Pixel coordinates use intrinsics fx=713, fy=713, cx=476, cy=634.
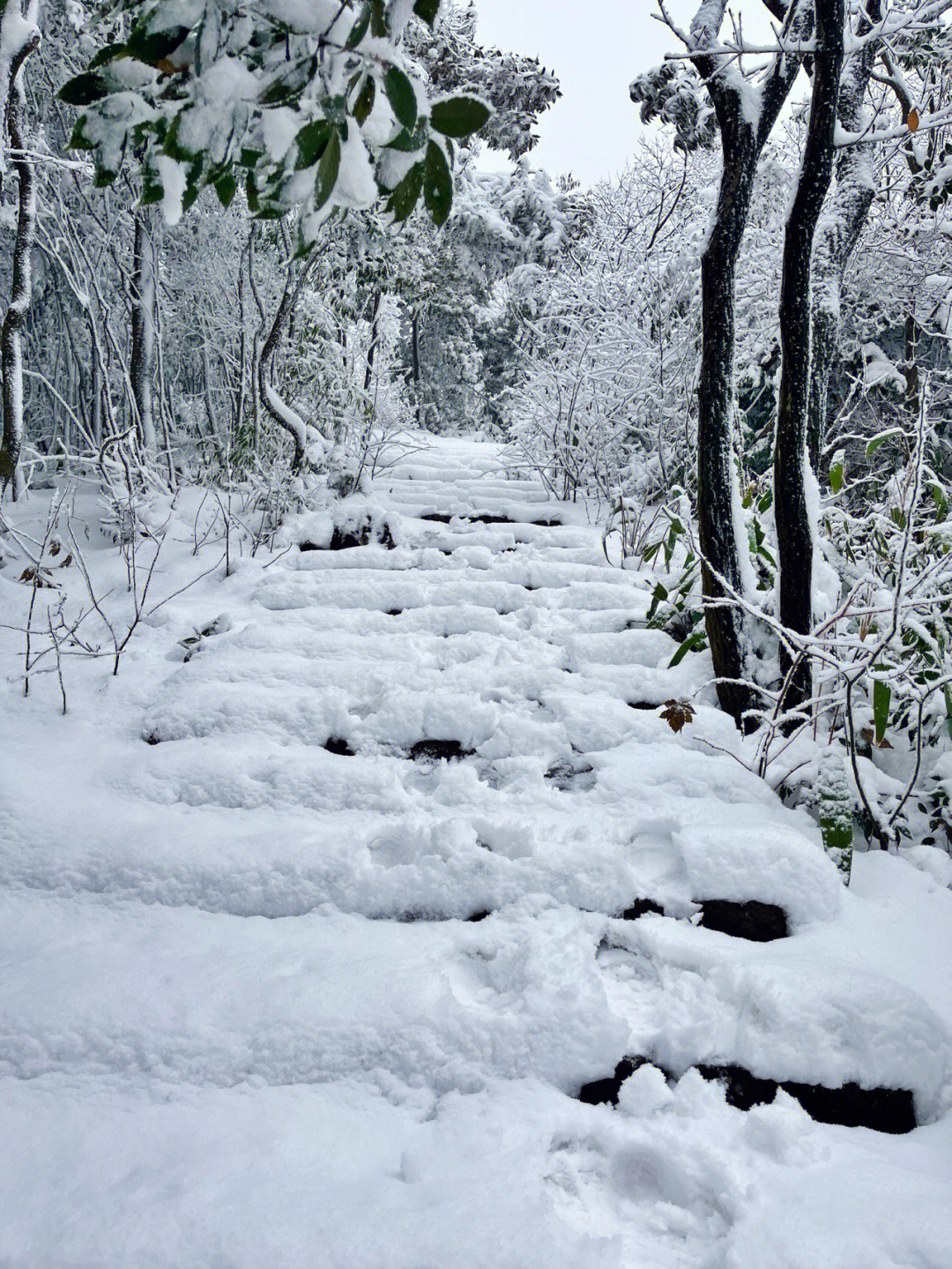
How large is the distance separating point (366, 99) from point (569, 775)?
5.36 ft

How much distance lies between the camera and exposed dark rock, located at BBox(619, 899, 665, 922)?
1516 millimetres

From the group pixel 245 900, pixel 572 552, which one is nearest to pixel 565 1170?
pixel 245 900

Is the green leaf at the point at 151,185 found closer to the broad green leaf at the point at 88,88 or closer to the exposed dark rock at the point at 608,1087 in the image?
the broad green leaf at the point at 88,88

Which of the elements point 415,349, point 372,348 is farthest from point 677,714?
point 415,349

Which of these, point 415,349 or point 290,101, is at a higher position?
point 415,349

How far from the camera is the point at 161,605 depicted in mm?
3109

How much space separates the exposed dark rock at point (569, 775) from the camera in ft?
6.49

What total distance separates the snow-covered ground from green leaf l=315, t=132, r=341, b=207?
124 cm

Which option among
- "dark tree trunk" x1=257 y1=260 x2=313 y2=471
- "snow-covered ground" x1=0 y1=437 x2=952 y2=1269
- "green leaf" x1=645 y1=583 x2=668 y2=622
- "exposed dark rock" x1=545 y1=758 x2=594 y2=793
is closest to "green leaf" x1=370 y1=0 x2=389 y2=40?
"snow-covered ground" x1=0 y1=437 x2=952 y2=1269

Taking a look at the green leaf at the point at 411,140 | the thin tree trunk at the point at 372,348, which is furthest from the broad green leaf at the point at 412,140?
the thin tree trunk at the point at 372,348

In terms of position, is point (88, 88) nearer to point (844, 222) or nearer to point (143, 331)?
point (844, 222)

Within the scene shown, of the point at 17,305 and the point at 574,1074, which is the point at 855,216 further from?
the point at 17,305

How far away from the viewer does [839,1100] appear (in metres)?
1.16

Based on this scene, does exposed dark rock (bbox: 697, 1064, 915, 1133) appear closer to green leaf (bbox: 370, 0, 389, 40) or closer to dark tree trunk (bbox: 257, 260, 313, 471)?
green leaf (bbox: 370, 0, 389, 40)
